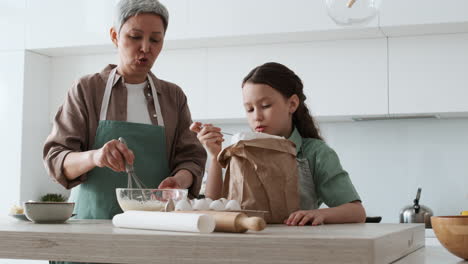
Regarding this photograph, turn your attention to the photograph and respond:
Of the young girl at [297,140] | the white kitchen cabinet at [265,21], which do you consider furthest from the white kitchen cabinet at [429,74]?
the young girl at [297,140]

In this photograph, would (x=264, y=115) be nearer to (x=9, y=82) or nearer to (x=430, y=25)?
(x=430, y=25)

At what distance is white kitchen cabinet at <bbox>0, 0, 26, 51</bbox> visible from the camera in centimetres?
397

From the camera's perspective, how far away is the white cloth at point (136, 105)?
6.09 ft

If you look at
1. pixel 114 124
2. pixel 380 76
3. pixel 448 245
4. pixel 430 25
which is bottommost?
pixel 448 245

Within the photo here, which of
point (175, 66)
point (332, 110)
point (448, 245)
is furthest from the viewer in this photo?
point (175, 66)

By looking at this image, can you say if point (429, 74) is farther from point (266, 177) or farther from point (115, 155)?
point (115, 155)

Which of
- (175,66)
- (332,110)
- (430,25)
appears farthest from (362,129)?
(175,66)

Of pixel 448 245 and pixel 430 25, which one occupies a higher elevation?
pixel 430 25

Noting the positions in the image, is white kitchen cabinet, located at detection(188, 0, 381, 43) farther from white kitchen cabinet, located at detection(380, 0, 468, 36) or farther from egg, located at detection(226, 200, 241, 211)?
egg, located at detection(226, 200, 241, 211)

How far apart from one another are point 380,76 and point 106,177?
212 cm

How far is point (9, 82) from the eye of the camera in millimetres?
3941

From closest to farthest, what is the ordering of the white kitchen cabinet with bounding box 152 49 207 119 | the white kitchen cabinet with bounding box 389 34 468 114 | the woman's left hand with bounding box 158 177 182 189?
1. the woman's left hand with bounding box 158 177 182 189
2. the white kitchen cabinet with bounding box 389 34 468 114
3. the white kitchen cabinet with bounding box 152 49 207 119

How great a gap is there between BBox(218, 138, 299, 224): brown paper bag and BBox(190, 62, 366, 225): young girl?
11 cm

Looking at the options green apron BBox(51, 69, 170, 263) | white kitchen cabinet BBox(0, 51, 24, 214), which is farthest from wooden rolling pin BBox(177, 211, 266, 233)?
white kitchen cabinet BBox(0, 51, 24, 214)
